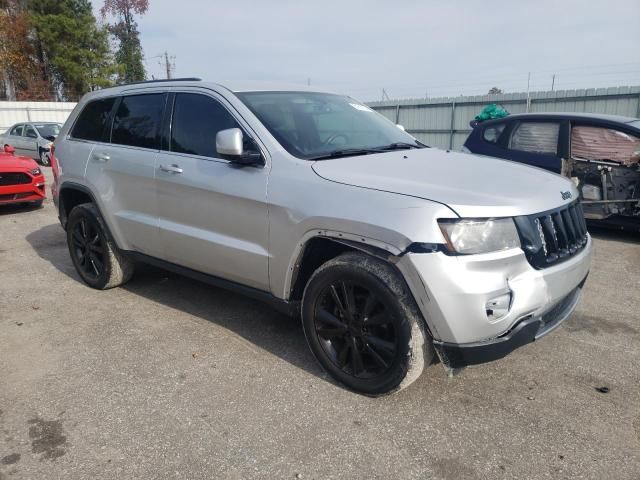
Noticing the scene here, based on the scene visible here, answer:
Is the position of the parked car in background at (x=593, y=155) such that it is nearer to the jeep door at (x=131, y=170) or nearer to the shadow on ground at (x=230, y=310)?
the shadow on ground at (x=230, y=310)

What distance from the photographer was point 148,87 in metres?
4.24

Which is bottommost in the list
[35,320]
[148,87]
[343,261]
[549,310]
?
[35,320]

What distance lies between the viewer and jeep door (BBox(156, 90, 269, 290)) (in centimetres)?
329

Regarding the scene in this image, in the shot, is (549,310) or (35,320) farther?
(35,320)

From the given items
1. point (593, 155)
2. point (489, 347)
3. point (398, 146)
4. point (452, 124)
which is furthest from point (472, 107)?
point (489, 347)

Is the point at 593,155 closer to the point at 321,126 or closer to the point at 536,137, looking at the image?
the point at 536,137

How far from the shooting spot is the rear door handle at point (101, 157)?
4.38 meters

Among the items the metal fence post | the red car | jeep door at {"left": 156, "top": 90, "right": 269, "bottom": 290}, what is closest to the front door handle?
jeep door at {"left": 156, "top": 90, "right": 269, "bottom": 290}

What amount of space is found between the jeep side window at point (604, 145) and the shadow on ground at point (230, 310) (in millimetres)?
4954

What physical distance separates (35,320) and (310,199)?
9.00 ft

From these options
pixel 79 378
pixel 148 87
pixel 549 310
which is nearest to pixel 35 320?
pixel 79 378

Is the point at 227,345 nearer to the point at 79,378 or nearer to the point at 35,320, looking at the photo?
the point at 79,378

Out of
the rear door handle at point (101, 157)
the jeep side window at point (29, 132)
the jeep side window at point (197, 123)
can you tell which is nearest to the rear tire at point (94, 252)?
the rear door handle at point (101, 157)

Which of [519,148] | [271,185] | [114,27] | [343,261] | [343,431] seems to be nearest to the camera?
[343,431]
